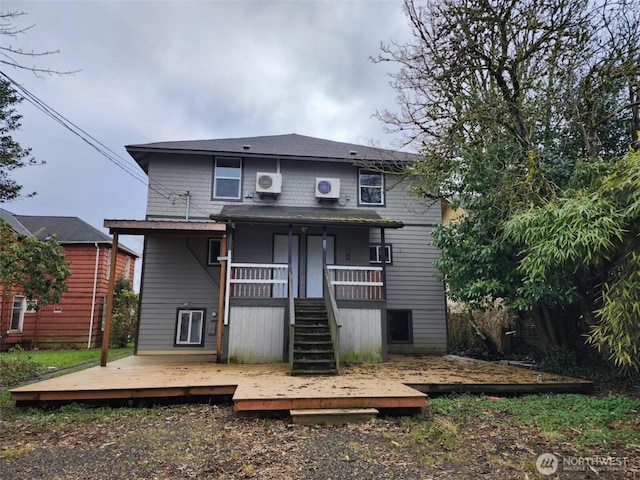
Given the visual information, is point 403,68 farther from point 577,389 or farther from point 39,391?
point 39,391

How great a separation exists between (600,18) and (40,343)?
1944 centimetres

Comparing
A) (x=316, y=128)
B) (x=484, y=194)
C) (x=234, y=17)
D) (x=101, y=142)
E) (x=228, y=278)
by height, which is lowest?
(x=228, y=278)

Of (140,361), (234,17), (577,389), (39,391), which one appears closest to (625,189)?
(577,389)

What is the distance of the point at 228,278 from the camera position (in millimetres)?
8570

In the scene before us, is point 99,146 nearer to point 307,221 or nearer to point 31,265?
point 31,265

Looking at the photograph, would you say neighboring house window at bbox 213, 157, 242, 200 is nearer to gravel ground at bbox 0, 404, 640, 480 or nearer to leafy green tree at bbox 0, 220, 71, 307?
leafy green tree at bbox 0, 220, 71, 307

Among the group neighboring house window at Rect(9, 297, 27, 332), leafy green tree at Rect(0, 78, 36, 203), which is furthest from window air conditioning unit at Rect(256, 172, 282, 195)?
neighboring house window at Rect(9, 297, 27, 332)

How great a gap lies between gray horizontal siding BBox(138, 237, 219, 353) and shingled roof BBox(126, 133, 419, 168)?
2.48 m

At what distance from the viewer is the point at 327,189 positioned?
11.0 metres

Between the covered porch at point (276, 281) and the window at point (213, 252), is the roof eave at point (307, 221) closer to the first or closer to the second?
the covered porch at point (276, 281)

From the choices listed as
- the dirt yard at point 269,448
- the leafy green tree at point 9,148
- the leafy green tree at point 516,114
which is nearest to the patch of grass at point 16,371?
the leafy green tree at point 9,148

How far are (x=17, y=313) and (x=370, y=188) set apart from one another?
14.1 meters

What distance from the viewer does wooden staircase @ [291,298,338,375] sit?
22.3 ft

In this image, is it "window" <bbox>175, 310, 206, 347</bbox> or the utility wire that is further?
"window" <bbox>175, 310, 206, 347</bbox>
